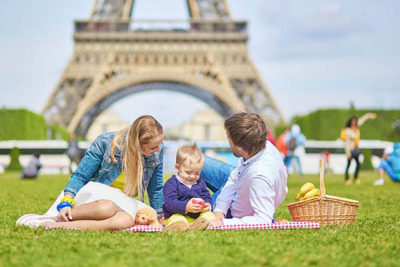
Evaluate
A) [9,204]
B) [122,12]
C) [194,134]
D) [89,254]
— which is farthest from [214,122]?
[89,254]

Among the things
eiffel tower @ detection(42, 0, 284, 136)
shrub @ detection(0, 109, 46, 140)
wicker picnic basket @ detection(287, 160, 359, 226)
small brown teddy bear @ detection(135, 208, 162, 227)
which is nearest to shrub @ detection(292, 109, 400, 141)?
eiffel tower @ detection(42, 0, 284, 136)

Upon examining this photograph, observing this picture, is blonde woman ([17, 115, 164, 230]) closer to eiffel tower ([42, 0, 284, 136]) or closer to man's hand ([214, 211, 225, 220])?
man's hand ([214, 211, 225, 220])

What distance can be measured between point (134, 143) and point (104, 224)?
0.64 meters

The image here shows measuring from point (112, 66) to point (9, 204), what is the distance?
25874 mm

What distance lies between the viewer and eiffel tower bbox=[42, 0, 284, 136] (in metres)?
30.9

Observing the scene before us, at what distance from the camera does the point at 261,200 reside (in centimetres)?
403

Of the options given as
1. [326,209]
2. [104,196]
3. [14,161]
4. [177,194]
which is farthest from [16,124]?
[326,209]

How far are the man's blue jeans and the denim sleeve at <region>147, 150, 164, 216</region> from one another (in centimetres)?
93

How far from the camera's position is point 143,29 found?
33.3 m

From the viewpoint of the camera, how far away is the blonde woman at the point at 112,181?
4117mm

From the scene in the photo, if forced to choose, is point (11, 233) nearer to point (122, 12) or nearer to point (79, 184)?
point (79, 184)

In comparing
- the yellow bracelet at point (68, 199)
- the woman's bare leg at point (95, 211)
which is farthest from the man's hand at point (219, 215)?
the yellow bracelet at point (68, 199)

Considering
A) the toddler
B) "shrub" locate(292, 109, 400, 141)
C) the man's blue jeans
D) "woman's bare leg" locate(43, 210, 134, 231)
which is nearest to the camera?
"woman's bare leg" locate(43, 210, 134, 231)

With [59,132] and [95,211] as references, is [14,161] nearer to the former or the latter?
[59,132]
